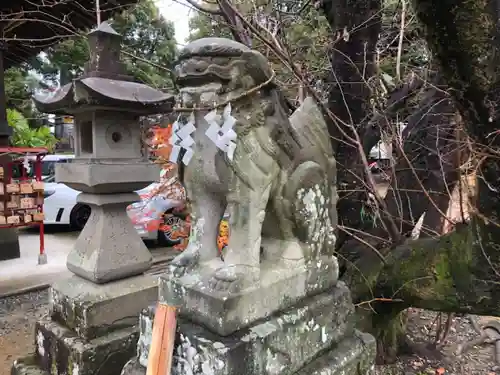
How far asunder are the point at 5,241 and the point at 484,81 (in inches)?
253

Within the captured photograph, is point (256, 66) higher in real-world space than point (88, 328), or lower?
higher

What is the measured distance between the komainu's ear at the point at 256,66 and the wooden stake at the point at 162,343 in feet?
2.83

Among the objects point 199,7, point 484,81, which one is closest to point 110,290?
point 484,81

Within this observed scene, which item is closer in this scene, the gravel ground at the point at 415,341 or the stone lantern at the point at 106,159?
the stone lantern at the point at 106,159

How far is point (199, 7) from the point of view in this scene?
304cm

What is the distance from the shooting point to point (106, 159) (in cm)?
225

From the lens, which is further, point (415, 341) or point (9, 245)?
point (9, 245)

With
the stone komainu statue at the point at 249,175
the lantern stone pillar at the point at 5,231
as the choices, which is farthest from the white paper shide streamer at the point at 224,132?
the lantern stone pillar at the point at 5,231

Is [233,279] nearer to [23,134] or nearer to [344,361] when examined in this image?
[344,361]

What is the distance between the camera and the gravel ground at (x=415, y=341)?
10.6 feet

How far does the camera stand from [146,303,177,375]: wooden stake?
1.20 metres

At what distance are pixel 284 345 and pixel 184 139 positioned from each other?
0.84 meters

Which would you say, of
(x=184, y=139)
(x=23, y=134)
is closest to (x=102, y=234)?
(x=184, y=139)

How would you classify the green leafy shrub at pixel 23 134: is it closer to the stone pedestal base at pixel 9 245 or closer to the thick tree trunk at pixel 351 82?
the stone pedestal base at pixel 9 245
